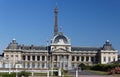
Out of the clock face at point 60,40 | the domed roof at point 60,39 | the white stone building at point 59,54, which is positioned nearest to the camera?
the white stone building at point 59,54

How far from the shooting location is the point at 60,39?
145 metres

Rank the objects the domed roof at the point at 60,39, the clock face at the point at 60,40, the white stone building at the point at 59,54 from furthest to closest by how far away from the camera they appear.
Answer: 1. the clock face at the point at 60,40
2. the domed roof at the point at 60,39
3. the white stone building at the point at 59,54

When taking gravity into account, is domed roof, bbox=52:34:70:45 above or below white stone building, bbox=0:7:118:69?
above

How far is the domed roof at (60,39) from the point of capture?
144500 mm

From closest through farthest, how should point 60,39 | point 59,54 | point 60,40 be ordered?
point 59,54 < point 60,39 < point 60,40

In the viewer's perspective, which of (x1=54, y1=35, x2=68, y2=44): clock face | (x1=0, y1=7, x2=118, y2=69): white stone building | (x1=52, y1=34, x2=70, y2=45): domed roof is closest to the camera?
(x1=0, y1=7, x2=118, y2=69): white stone building

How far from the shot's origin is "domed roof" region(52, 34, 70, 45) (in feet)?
474

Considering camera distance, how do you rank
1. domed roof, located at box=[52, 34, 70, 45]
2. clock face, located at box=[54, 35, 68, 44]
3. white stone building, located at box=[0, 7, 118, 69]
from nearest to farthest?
white stone building, located at box=[0, 7, 118, 69] → domed roof, located at box=[52, 34, 70, 45] → clock face, located at box=[54, 35, 68, 44]

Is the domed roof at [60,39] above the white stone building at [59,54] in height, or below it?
above

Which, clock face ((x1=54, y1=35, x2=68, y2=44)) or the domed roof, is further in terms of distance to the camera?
clock face ((x1=54, y1=35, x2=68, y2=44))

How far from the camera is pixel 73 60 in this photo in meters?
148

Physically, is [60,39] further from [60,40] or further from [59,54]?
[59,54]

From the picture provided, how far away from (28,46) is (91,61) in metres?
23.7

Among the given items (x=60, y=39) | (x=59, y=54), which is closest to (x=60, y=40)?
(x=60, y=39)
